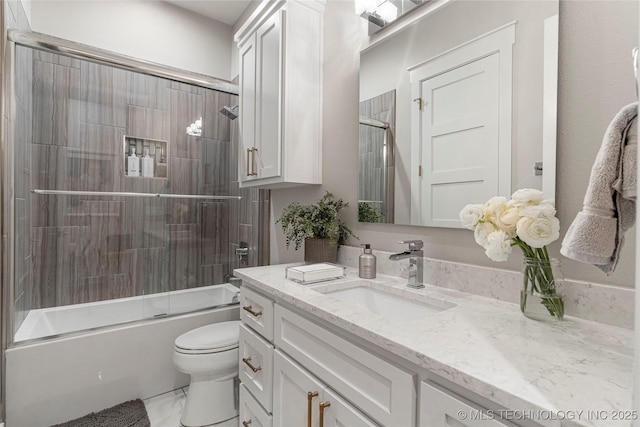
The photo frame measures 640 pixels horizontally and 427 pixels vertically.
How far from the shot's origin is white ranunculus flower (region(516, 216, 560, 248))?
0.77 meters

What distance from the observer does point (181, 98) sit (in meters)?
2.46

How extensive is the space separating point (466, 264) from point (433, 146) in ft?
1.52

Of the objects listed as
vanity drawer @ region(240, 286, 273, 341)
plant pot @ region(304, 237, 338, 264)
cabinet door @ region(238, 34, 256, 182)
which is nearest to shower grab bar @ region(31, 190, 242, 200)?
cabinet door @ region(238, 34, 256, 182)

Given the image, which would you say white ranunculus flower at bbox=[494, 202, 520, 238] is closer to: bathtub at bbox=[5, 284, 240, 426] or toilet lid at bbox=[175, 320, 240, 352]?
toilet lid at bbox=[175, 320, 240, 352]

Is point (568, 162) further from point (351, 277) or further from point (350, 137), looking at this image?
point (350, 137)

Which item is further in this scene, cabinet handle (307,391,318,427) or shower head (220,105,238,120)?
shower head (220,105,238,120)

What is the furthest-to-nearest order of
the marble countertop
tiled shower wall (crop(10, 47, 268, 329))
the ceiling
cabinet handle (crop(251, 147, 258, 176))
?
1. the ceiling
2. tiled shower wall (crop(10, 47, 268, 329))
3. cabinet handle (crop(251, 147, 258, 176))
4. the marble countertop

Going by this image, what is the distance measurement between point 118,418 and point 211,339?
2.11ft

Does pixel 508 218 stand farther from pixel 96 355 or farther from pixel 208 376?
pixel 96 355

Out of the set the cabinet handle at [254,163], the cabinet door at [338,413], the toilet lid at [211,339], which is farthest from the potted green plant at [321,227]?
the cabinet door at [338,413]

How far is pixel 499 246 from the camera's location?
81cm

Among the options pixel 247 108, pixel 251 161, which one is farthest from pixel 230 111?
pixel 251 161

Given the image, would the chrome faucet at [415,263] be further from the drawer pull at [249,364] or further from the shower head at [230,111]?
the shower head at [230,111]

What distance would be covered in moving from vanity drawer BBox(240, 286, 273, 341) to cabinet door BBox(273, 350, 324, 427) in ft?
0.35
